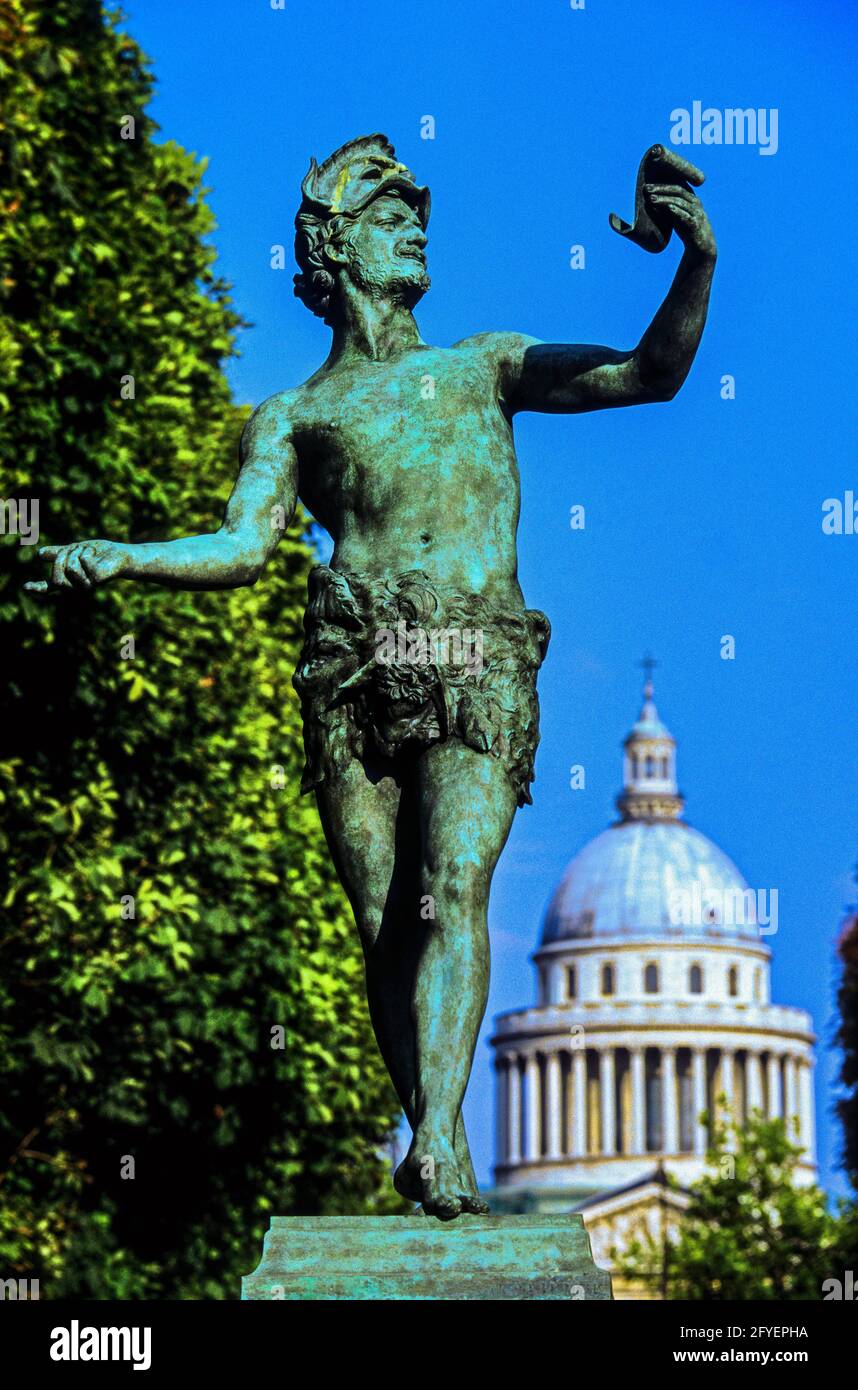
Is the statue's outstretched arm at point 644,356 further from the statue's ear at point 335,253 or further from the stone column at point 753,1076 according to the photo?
the stone column at point 753,1076

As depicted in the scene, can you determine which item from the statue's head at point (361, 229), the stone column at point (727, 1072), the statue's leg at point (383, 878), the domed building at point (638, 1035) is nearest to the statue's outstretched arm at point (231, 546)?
the statue's head at point (361, 229)

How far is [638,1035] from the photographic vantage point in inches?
5910

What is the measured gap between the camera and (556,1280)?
762 centimetres

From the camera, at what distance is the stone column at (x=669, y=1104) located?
5733 inches

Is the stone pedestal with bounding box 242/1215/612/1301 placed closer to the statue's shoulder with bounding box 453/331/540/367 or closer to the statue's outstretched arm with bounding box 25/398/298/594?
the statue's outstretched arm with bounding box 25/398/298/594

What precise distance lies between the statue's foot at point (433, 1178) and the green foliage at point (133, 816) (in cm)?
1179

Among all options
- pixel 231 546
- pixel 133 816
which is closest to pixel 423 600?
pixel 231 546

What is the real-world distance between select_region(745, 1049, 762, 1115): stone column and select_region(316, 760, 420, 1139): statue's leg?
5580 inches

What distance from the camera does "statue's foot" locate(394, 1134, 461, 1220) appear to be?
7852mm

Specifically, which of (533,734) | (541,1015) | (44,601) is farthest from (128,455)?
(541,1015)

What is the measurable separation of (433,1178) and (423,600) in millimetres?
1792

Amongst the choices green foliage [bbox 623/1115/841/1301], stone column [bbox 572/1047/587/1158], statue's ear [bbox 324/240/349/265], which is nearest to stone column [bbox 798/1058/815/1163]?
stone column [bbox 572/1047/587/1158]

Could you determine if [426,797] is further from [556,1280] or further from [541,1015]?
[541,1015]

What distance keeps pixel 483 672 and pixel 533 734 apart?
0.94 ft
